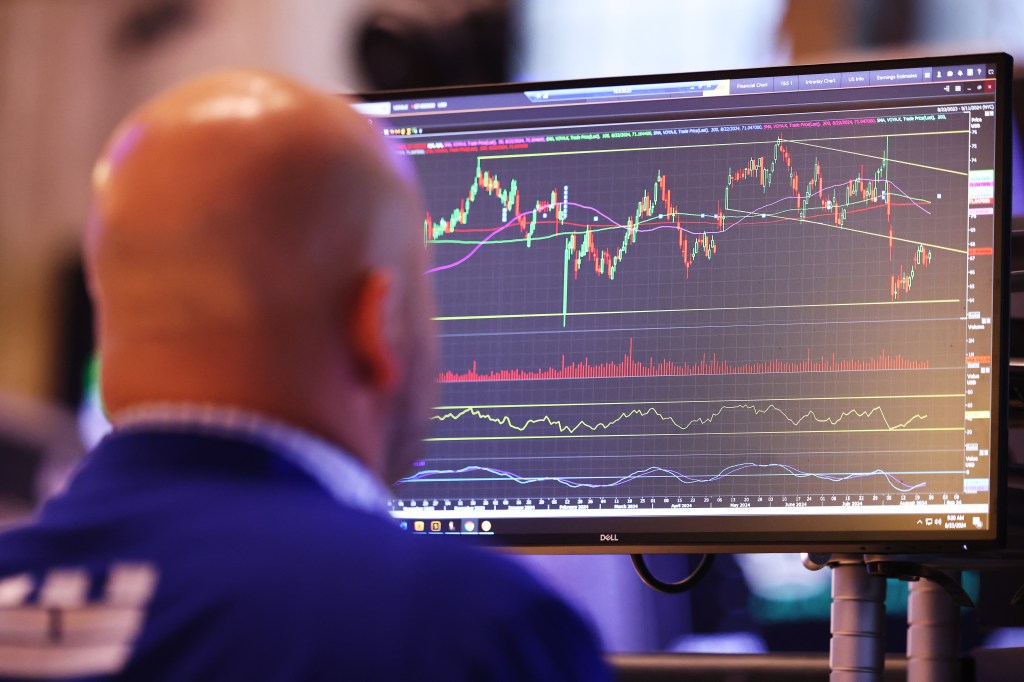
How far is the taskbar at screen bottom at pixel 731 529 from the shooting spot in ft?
4.38

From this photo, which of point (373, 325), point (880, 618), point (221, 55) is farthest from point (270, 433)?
point (221, 55)

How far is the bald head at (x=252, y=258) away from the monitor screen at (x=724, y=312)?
2.07 ft

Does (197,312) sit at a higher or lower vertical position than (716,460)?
higher

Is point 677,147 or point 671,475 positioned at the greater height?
point 677,147

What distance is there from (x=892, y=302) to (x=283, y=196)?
78 centimetres

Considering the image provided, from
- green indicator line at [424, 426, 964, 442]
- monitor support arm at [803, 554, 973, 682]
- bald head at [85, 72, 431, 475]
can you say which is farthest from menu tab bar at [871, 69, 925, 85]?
bald head at [85, 72, 431, 475]

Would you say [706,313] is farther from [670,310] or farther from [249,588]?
[249,588]

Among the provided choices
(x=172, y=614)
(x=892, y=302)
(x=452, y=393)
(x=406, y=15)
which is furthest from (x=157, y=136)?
(x=406, y=15)

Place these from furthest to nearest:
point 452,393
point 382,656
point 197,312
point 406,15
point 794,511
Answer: point 406,15 < point 452,393 < point 794,511 < point 197,312 < point 382,656

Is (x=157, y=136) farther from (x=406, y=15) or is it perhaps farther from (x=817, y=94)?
(x=406, y=15)

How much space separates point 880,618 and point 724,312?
0.33 meters

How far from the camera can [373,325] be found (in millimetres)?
797

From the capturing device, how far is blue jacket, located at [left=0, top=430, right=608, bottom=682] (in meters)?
0.68

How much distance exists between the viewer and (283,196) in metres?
0.78
